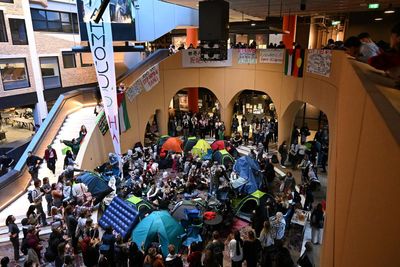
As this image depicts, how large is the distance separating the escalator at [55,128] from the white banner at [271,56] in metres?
6.73

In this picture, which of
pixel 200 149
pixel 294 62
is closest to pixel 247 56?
pixel 294 62

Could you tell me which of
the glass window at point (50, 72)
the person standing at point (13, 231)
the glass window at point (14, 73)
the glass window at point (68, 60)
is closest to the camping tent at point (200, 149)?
the person standing at point (13, 231)

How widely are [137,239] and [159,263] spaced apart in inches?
99.7

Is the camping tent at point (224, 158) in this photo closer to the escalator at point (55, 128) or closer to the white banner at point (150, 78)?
the escalator at point (55, 128)

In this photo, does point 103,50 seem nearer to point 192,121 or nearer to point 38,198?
point 38,198

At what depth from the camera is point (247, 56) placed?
1695 centimetres

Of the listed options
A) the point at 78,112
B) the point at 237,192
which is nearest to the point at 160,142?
the point at 78,112

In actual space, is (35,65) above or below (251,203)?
above

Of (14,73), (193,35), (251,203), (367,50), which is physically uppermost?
(193,35)

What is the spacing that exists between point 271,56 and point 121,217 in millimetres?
10439

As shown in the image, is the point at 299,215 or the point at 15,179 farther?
the point at 15,179

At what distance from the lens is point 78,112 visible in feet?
54.8

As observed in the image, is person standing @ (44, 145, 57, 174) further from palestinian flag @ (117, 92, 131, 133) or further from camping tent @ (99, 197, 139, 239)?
palestinian flag @ (117, 92, 131, 133)

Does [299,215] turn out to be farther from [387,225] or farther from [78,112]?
[78,112]
